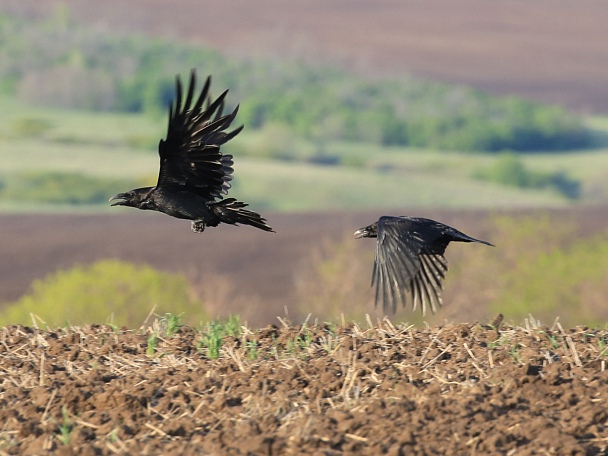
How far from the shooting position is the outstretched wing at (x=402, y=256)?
708cm

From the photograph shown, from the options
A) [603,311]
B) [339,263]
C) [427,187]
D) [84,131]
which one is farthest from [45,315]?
[84,131]

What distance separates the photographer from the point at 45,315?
28125 millimetres

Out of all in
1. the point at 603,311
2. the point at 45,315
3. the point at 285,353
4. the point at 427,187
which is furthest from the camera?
the point at 427,187

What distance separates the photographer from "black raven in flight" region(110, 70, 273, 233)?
25.8 ft

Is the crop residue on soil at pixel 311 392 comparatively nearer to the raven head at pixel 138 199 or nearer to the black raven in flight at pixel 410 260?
the black raven in flight at pixel 410 260

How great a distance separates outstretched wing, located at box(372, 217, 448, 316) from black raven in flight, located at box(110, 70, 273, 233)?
4.88ft

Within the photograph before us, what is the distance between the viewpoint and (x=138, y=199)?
8961 millimetres

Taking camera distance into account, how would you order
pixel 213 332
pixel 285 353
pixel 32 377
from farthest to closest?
pixel 213 332 < pixel 285 353 < pixel 32 377

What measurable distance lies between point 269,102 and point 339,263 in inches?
1415

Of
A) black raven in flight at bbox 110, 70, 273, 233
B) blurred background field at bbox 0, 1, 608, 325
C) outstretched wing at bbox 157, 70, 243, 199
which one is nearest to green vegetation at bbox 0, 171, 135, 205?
blurred background field at bbox 0, 1, 608, 325

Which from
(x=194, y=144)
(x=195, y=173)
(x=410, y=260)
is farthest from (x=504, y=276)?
(x=410, y=260)

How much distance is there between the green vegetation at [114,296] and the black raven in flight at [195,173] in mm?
16255

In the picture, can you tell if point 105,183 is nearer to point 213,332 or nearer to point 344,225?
point 344,225

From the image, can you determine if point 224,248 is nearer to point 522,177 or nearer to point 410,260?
point 522,177
